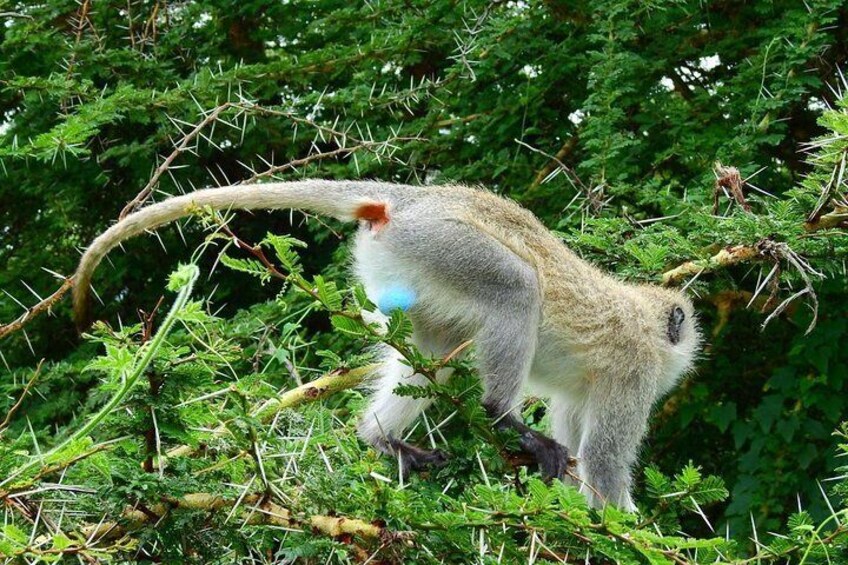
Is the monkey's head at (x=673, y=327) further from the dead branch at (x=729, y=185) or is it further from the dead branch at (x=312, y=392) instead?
the dead branch at (x=312, y=392)

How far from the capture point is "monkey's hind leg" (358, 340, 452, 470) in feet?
14.4

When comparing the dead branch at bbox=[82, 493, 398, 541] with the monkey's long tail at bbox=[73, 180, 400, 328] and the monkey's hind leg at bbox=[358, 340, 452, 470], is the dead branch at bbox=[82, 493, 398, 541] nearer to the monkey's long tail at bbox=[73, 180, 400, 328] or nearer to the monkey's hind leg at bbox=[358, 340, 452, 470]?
the monkey's long tail at bbox=[73, 180, 400, 328]

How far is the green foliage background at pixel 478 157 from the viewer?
15.9ft

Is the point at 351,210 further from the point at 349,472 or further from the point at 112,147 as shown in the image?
the point at 112,147

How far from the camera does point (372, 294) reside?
177 inches

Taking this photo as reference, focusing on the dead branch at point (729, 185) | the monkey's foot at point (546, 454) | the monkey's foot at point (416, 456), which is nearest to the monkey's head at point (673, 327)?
the dead branch at point (729, 185)

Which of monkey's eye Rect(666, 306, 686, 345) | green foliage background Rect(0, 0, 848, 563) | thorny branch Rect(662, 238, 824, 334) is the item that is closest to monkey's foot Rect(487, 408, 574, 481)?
green foliage background Rect(0, 0, 848, 563)

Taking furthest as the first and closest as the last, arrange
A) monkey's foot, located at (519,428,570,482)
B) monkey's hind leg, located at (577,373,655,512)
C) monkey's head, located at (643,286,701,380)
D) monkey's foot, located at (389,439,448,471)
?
1. monkey's head, located at (643,286,701,380)
2. monkey's hind leg, located at (577,373,655,512)
3. monkey's foot, located at (519,428,570,482)
4. monkey's foot, located at (389,439,448,471)

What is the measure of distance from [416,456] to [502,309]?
0.65 metres

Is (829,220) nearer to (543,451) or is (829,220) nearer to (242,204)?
(543,451)

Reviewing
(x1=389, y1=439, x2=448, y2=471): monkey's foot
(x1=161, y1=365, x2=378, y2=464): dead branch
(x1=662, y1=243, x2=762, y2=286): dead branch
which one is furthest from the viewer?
(x1=662, y1=243, x2=762, y2=286): dead branch

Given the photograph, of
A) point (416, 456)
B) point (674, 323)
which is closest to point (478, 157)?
point (674, 323)

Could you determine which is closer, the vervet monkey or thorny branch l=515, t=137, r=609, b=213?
the vervet monkey

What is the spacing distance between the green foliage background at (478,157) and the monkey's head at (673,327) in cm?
21
